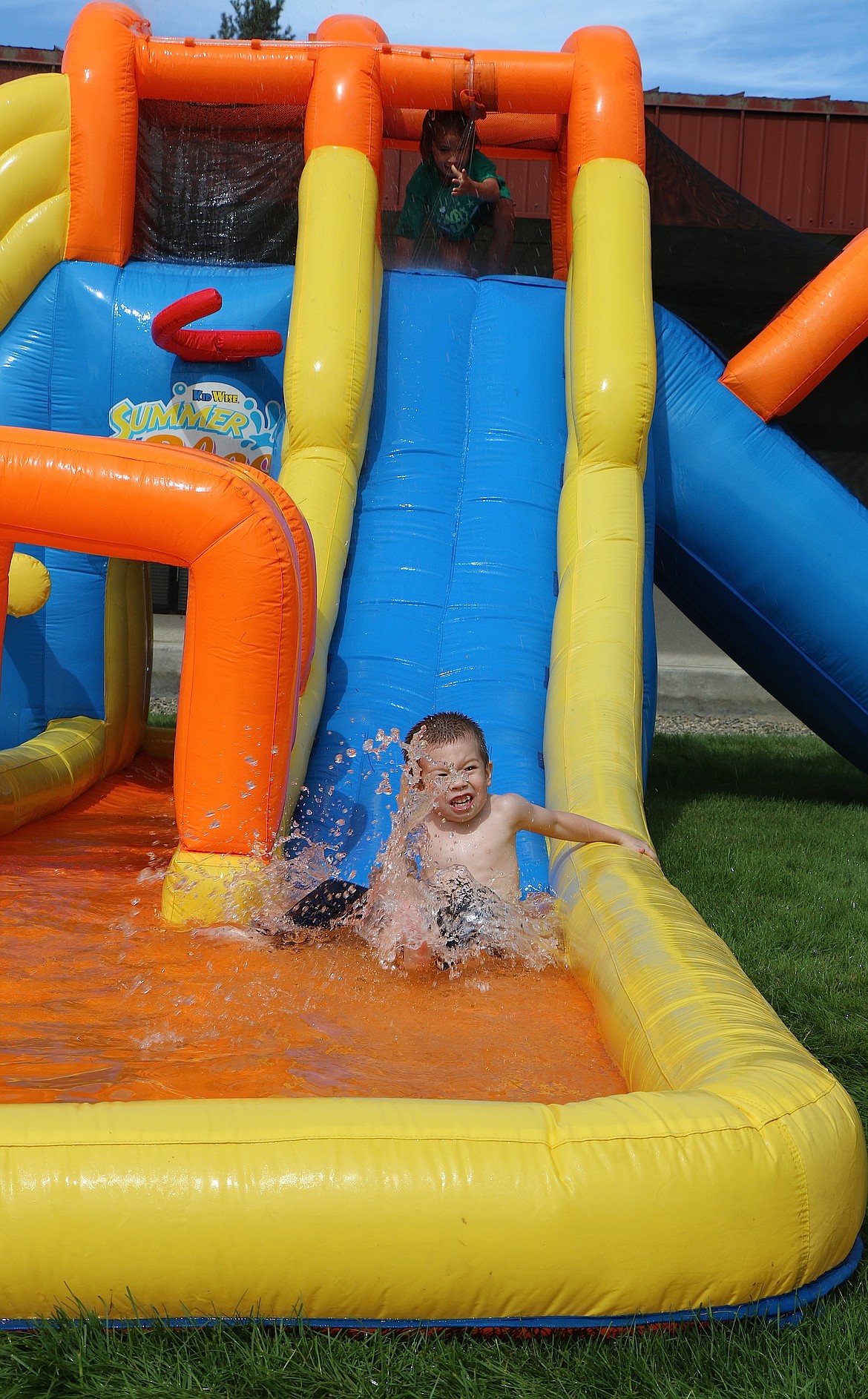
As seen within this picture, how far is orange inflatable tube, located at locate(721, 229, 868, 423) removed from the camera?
16.4 ft

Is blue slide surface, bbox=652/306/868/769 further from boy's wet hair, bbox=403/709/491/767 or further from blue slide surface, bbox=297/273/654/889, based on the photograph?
boy's wet hair, bbox=403/709/491/767

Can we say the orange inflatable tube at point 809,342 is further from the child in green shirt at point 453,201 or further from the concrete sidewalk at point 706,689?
the concrete sidewalk at point 706,689

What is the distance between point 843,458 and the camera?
5.22 meters

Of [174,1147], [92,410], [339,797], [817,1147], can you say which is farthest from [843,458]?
[174,1147]

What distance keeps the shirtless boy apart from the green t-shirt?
117 inches

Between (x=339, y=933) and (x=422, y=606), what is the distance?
161 cm

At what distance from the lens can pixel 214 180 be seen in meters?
5.34

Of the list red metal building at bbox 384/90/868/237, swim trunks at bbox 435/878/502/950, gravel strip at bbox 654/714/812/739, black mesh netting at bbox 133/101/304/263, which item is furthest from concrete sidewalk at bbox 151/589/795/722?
swim trunks at bbox 435/878/502/950

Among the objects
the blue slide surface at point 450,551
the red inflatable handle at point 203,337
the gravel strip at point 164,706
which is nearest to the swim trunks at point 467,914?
the blue slide surface at point 450,551

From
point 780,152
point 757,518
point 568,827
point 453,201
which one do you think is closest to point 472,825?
point 568,827

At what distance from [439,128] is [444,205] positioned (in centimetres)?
31

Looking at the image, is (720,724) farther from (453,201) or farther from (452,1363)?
(452,1363)

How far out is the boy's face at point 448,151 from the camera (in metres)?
5.41

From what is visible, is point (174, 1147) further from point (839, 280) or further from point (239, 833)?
point (839, 280)
